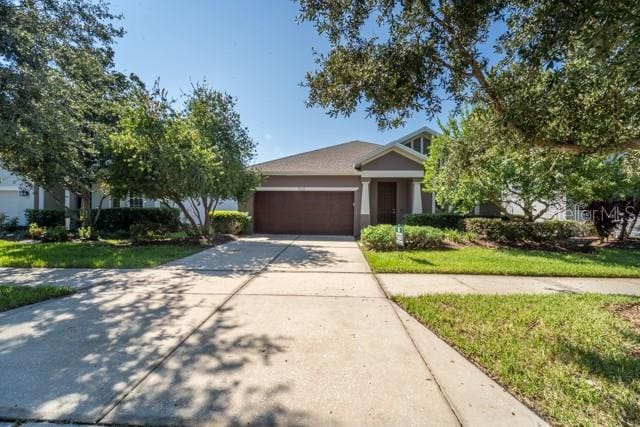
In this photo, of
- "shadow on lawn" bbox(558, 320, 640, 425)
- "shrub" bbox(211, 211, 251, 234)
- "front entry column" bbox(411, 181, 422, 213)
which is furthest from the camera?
"shrub" bbox(211, 211, 251, 234)

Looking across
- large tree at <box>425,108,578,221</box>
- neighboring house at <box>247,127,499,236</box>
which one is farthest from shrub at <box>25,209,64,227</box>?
large tree at <box>425,108,578,221</box>

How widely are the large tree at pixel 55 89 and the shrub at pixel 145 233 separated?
2328 mm

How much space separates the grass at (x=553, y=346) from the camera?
2332 mm

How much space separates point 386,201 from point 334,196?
2838 mm

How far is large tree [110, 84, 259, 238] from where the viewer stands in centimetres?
921

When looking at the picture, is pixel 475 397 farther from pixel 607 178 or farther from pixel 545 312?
pixel 607 178

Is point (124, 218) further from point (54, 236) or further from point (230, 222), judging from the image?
point (230, 222)

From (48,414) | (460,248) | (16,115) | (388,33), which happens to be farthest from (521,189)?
(16,115)

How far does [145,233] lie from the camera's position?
1220 cm

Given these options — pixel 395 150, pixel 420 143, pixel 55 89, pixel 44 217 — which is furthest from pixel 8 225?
pixel 420 143

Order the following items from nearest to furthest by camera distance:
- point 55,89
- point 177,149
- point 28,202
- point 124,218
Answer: point 55,89, point 177,149, point 124,218, point 28,202

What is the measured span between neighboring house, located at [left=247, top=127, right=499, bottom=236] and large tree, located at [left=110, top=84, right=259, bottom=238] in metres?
3.82

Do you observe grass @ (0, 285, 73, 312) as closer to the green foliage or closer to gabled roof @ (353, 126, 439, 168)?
gabled roof @ (353, 126, 439, 168)

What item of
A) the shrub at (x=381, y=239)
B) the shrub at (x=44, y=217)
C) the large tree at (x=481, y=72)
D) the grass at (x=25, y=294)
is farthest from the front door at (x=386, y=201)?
the shrub at (x=44, y=217)
